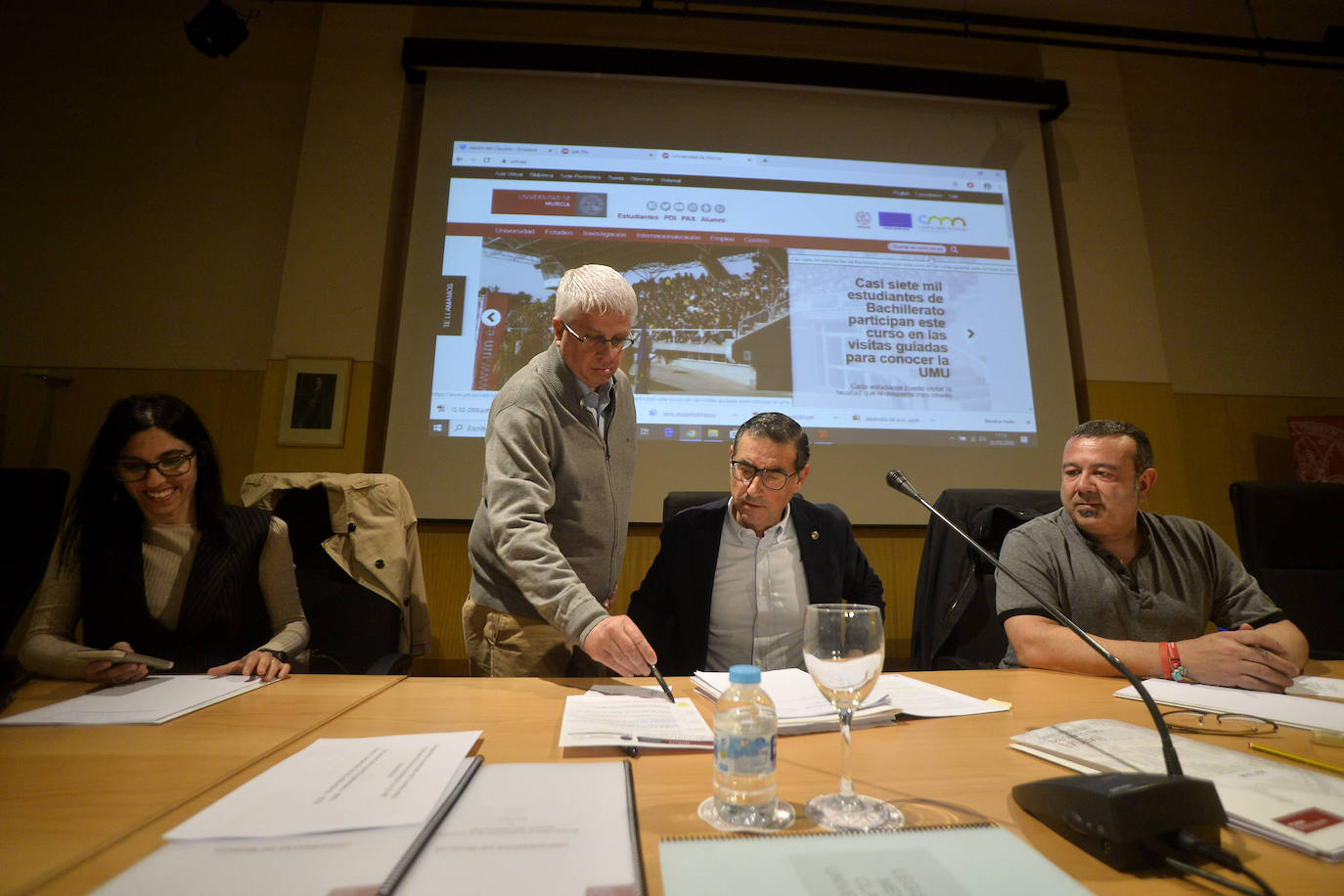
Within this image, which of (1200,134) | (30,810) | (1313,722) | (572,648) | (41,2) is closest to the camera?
(30,810)

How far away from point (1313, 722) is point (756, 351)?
2.34 meters

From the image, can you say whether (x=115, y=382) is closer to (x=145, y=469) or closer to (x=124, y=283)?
(x=124, y=283)

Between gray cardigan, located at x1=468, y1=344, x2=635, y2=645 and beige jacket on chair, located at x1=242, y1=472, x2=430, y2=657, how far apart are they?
0.45m

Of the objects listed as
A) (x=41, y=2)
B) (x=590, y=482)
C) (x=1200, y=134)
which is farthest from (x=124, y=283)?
(x=1200, y=134)

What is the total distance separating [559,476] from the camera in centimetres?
149

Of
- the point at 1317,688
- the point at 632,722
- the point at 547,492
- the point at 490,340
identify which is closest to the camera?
the point at 632,722

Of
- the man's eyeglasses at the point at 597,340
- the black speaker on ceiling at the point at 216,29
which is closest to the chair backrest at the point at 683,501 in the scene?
the man's eyeglasses at the point at 597,340

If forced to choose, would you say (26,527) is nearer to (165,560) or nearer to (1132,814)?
(165,560)

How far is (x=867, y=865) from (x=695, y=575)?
4.30ft

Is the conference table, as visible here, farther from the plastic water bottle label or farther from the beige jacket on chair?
the beige jacket on chair

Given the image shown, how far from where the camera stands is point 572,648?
4.75ft

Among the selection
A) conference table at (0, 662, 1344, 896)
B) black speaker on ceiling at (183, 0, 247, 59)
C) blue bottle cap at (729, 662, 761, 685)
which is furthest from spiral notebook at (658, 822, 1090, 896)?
black speaker on ceiling at (183, 0, 247, 59)

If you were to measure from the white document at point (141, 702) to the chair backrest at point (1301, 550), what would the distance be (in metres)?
2.60

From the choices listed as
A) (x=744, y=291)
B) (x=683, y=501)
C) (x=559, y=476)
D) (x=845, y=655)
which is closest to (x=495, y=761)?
(x=845, y=655)
